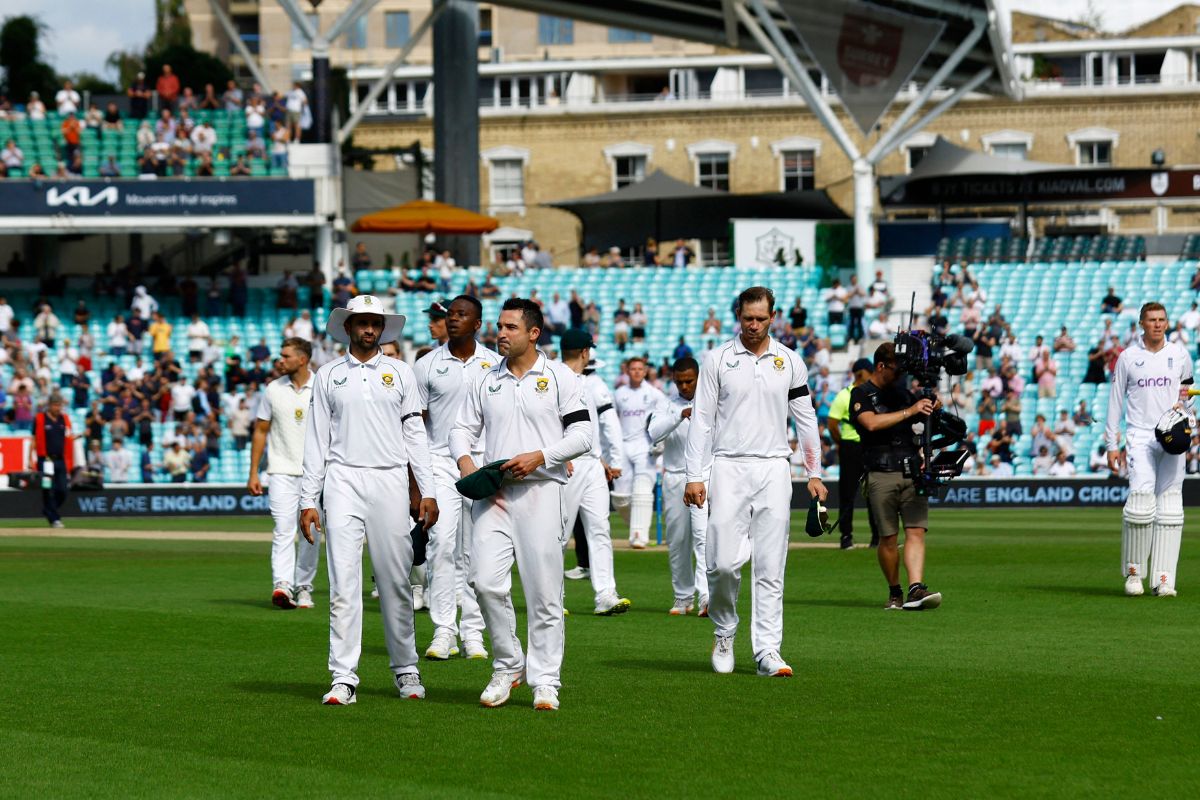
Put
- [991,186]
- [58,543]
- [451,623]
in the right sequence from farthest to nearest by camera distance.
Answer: [991,186]
[58,543]
[451,623]

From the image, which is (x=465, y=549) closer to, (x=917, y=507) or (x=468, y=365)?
(x=468, y=365)

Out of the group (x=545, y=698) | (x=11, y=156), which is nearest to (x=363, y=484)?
(x=545, y=698)

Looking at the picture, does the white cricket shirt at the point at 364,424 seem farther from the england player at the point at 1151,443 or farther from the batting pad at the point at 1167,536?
the batting pad at the point at 1167,536

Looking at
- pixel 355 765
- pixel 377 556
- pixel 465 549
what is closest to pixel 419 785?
pixel 355 765

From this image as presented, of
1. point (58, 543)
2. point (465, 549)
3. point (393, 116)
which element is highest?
point (393, 116)

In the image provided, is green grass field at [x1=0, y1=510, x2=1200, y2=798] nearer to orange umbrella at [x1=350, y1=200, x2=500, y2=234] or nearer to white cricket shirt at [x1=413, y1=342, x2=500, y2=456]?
white cricket shirt at [x1=413, y1=342, x2=500, y2=456]

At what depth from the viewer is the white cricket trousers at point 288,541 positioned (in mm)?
15562

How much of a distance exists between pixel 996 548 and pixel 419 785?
47.6ft

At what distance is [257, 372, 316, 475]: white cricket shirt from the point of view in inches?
623

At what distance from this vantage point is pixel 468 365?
1223 cm

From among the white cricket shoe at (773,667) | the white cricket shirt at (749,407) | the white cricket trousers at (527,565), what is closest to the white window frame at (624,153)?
the white cricket shirt at (749,407)

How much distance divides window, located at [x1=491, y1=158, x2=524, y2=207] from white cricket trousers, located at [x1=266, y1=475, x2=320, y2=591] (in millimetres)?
54460

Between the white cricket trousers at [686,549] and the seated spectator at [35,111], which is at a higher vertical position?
the seated spectator at [35,111]

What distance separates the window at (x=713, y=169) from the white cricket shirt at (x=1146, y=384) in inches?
2113
